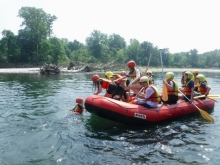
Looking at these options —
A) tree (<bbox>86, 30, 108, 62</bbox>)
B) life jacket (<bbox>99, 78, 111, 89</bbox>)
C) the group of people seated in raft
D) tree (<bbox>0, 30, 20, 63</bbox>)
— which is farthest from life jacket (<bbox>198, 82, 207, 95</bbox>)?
tree (<bbox>86, 30, 108, 62</bbox>)

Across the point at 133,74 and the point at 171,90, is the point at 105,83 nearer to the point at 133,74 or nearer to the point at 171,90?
the point at 133,74

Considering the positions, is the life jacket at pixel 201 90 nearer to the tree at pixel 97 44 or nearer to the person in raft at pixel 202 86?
the person in raft at pixel 202 86

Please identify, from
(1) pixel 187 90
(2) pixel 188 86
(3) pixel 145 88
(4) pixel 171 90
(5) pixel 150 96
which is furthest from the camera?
(1) pixel 187 90

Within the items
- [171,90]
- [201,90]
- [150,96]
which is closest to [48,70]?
[201,90]

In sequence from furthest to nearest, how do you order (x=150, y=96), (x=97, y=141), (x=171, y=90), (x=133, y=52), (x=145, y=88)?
(x=133, y=52)
(x=171, y=90)
(x=145, y=88)
(x=150, y=96)
(x=97, y=141)

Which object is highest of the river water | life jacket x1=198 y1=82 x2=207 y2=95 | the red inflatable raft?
life jacket x1=198 y1=82 x2=207 y2=95

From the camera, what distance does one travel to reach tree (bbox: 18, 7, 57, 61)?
48312 mm

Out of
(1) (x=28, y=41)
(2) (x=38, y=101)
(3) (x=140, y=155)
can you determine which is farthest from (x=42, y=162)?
(1) (x=28, y=41)

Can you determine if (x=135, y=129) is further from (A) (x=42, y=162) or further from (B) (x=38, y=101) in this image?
(B) (x=38, y=101)

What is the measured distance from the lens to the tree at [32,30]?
48312 mm

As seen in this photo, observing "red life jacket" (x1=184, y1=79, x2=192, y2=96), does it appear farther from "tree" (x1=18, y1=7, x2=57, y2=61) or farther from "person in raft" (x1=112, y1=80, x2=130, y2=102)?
"tree" (x1=18, y1=7, x2=57, y2=61)

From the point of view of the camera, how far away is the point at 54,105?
1045 centimetres

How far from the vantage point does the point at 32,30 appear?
4903 cm

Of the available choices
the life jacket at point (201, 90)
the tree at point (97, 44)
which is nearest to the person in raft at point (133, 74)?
the life jacket at point (201, 90)
